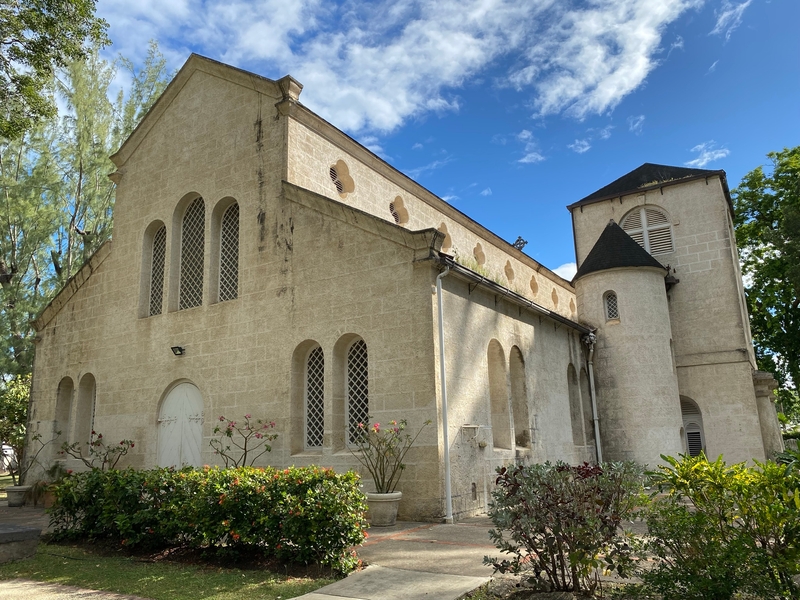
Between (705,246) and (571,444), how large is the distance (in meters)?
9.85

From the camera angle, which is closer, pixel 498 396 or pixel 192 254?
pixel 498 396

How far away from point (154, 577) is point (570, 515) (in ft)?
15.9

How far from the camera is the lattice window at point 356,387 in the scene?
486 inches

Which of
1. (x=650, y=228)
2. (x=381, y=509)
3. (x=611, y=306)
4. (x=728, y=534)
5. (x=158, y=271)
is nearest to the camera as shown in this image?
(x=728, y=534)

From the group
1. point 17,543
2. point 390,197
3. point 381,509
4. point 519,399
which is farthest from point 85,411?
point 519,399

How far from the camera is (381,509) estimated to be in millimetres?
10211

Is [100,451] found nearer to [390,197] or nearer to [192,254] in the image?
[192,254]

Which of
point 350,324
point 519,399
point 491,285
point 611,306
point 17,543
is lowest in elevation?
point 17,543

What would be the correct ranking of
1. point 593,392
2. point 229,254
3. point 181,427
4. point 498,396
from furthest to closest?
point 593,392 → point 229,254 → point 181,427 → point 498,396

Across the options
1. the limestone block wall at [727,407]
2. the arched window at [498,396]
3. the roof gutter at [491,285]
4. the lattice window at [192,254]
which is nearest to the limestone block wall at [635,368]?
the roof gutter at [491,285]

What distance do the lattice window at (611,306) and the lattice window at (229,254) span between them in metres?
11.3

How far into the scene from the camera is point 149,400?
15.5m

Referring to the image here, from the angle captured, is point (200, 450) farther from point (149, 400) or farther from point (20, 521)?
point (20, 521)

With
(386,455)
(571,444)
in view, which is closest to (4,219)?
(386,455)
